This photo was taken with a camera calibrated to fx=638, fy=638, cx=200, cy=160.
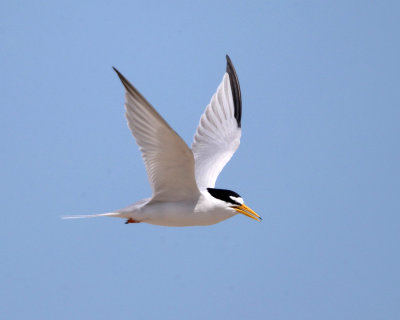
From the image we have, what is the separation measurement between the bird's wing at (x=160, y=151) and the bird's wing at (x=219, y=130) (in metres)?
0.94

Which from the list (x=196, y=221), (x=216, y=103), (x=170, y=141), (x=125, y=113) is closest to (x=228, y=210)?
(x=196, y=221)

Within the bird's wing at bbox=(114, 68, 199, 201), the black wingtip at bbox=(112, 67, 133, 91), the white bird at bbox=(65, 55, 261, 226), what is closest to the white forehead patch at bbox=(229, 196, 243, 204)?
the white bird at bbox=(65, 55, 261, 226)

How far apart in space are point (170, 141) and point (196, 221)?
921 millimetres

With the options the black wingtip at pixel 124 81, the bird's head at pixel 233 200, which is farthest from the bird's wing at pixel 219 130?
the black wingtip at pixel 124 81

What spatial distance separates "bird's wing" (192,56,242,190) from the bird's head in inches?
30.6

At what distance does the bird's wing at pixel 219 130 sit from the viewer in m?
6.36

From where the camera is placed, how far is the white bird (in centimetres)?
466

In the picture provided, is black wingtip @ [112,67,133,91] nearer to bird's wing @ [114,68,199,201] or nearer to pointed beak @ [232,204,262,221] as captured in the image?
bird's wing @ [114,68,199,201]

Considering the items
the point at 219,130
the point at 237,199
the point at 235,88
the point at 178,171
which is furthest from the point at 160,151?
the point at 235,88

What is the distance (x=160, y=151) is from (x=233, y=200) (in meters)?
0.86

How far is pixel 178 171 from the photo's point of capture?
16.7ft

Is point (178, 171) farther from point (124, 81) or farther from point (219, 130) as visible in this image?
point (219, 130)

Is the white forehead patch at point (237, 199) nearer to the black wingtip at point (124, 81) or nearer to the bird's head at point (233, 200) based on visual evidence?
the bird's head at point (233, 200)

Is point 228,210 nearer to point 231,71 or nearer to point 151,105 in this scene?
point 151,105
